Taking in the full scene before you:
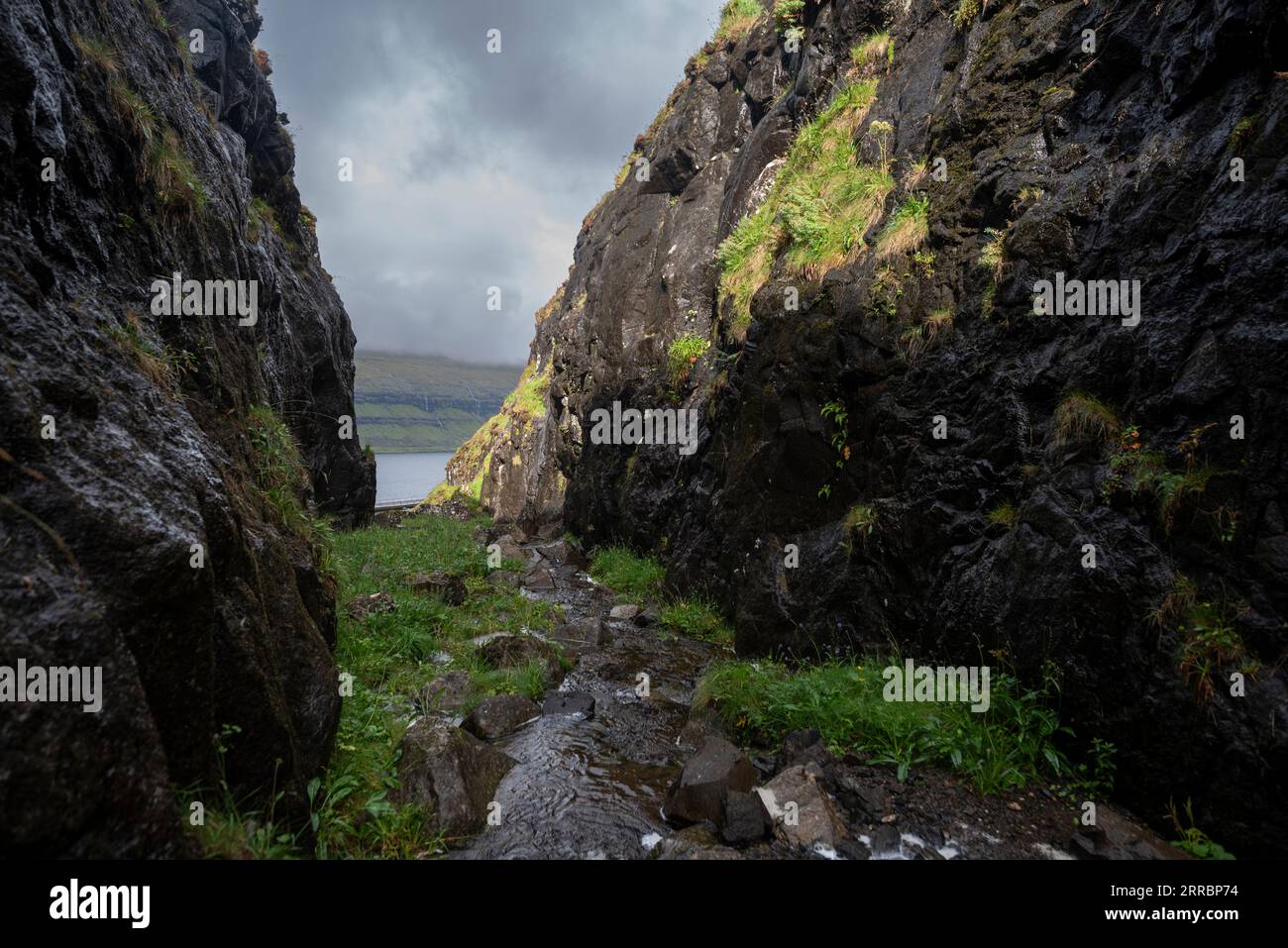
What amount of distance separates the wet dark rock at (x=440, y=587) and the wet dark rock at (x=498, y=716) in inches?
203

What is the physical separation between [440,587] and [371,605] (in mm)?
2514

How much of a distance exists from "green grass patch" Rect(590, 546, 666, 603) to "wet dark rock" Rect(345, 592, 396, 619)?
625 cm

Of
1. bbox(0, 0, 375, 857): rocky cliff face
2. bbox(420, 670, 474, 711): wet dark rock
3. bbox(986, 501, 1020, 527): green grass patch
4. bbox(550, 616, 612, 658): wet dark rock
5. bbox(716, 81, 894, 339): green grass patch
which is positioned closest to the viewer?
bbox(0, 0, 375, 857): rocky cliff face

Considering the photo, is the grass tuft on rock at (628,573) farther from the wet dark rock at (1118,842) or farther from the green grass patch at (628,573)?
the wet dark rock at (1118,842)

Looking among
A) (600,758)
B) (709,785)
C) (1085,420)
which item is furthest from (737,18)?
(709,785)

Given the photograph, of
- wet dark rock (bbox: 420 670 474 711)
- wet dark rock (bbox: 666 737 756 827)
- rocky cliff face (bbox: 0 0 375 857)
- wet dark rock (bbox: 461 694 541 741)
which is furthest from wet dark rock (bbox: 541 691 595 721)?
rocky cliff face (bbox: 0 0 375 857)

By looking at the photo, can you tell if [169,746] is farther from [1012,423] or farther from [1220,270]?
[1220,270]

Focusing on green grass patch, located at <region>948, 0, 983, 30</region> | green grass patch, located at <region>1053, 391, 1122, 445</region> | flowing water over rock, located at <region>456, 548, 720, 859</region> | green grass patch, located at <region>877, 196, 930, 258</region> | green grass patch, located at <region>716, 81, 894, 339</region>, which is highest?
green grass patch, located at <region>948, 0, 983, 30</region>

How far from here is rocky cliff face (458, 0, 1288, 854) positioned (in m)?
4.65

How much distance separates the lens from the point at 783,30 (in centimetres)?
1747

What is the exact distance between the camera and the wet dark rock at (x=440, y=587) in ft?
42.4

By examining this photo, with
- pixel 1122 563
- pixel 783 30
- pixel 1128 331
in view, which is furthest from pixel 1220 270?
pixel 783 30

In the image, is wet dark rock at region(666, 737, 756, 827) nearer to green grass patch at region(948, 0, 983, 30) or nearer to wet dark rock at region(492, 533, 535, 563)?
green grass patch at region(948, 0, 983, 30)
